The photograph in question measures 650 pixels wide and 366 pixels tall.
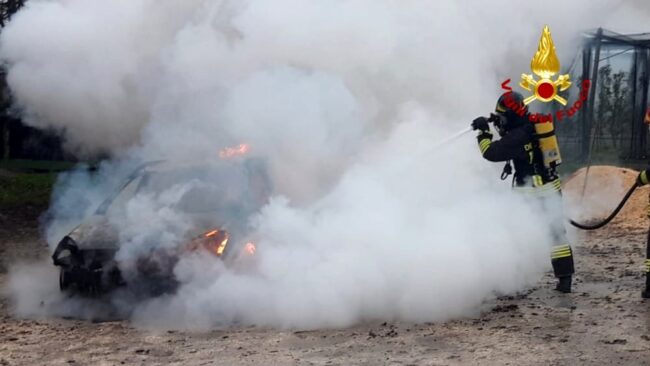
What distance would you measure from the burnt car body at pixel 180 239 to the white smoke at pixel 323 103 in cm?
14

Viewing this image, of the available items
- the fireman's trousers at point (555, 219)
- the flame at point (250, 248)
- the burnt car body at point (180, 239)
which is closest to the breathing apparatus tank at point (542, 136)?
the fireman's trousers at point (555, 219)

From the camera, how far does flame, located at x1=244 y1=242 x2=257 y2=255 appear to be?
6.27 metres

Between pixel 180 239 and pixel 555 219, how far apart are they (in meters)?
3.50

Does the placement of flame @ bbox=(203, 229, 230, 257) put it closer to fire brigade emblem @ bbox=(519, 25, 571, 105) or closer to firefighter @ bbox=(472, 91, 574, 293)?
firefighter @ bbox=(472, 91, 574, 293)

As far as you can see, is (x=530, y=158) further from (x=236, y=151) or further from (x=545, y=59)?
(x=236, y=151)

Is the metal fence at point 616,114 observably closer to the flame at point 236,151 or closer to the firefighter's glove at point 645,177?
the firefighter's glove at point 645,177

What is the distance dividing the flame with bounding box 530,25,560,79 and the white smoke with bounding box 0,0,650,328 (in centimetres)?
38

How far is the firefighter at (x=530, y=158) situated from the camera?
662cm

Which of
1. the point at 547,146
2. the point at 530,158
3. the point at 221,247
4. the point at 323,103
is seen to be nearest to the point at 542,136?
the point at 547,146

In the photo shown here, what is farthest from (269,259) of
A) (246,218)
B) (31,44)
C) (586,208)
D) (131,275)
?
(586,208)

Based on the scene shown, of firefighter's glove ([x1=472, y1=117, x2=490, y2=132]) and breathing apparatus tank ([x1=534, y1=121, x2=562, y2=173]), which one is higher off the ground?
firefighter's glove ([x1=472, y1=117, x2=490, y2=132])

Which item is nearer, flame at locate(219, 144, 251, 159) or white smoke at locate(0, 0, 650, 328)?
white smoke at locate(0, 0, 650, 328)

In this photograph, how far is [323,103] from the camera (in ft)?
23.5

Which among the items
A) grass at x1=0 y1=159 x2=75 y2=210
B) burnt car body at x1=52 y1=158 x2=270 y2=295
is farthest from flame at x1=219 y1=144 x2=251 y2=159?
grass at x1=0 y1=159 x2=75 y2=210
